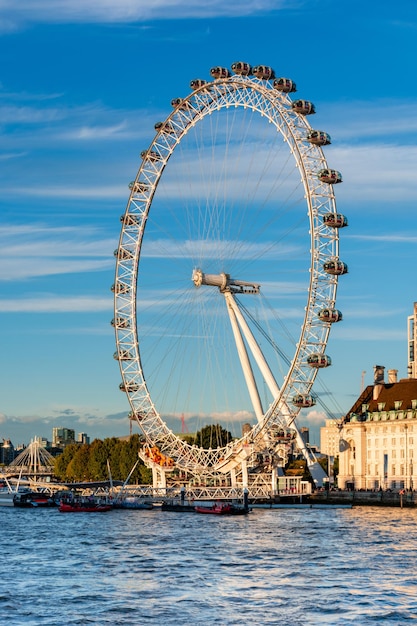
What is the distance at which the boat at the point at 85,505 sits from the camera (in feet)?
404

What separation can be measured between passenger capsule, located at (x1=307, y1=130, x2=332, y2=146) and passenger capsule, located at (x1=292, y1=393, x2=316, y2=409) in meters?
19.8

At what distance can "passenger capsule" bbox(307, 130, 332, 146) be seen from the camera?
98812 mm

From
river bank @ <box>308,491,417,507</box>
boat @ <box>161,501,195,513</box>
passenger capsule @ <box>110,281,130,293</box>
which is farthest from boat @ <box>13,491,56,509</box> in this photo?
river bank @ <box>308,491,417,507</box>

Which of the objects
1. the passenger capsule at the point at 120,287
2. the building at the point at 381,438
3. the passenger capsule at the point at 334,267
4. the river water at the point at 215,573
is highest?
the passenger capsule at the point at 120,287

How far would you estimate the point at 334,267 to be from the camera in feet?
326

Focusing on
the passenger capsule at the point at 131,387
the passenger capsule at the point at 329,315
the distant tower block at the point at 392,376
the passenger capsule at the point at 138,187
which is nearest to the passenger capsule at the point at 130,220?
the passenger capsule at the point at 138,187

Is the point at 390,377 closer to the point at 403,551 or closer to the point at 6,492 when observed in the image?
the point at 6,492

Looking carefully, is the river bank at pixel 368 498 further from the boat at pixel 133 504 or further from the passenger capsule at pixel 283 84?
the passenger capsule at pixel 283 84

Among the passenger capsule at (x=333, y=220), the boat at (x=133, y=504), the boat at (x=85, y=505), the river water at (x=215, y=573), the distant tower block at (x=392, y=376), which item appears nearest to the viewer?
the river water at (x=215, y=573)

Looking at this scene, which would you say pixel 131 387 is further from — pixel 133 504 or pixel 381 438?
pixel 381 438

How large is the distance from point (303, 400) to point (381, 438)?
31474mm

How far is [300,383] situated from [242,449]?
13.0m

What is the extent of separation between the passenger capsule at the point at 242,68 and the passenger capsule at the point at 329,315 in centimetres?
1991

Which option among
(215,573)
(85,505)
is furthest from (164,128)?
(215,573)
